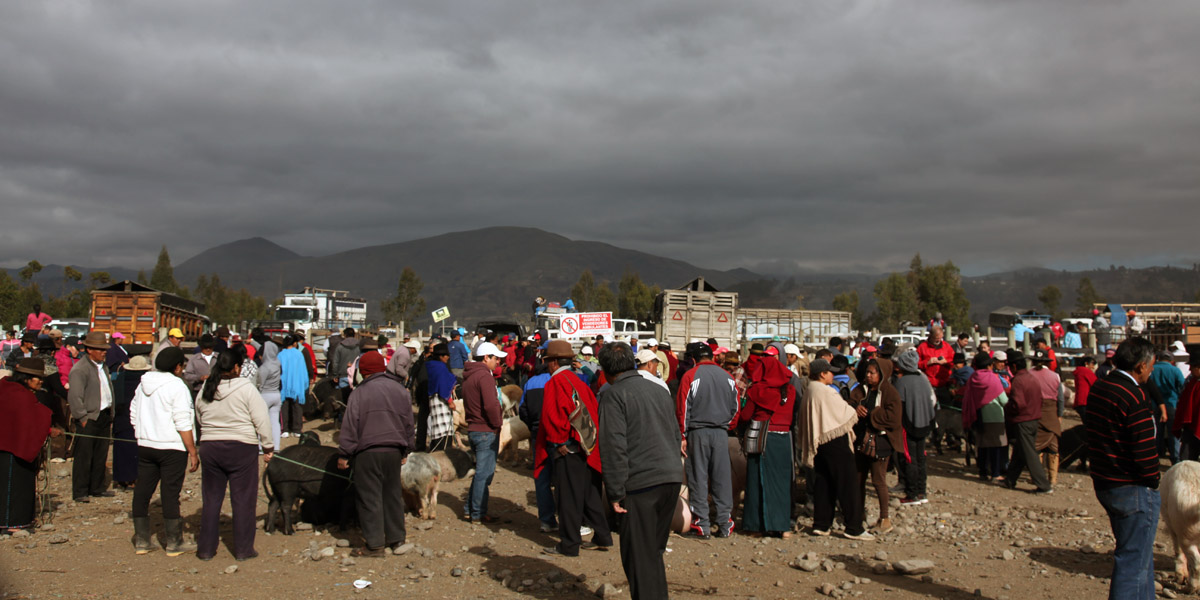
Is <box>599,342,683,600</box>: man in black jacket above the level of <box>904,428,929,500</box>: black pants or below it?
above

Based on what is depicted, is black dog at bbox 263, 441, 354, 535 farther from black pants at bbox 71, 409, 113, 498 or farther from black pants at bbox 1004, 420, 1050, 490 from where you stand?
black pants at bbox 1004, 420, 1050, 490

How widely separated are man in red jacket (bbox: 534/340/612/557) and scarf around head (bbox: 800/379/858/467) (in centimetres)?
210

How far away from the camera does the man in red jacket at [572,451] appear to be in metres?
6.75

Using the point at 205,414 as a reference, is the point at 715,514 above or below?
below

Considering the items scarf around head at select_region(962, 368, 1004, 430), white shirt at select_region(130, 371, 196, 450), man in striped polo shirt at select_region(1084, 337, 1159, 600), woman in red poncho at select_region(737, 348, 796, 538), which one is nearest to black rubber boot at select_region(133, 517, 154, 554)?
white shirt at select_region(130, 371, 196, 450)

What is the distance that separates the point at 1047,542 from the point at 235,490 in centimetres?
757

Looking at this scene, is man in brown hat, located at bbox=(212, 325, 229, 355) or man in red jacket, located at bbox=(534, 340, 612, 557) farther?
man in brown hat, located at bbox=(212, 325, 229, 355)

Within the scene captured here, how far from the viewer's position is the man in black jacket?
15.8ft

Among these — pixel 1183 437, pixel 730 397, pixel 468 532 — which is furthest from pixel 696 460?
pixel 1183 437

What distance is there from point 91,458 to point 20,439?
85.3 inches

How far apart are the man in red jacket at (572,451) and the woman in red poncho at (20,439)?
4729 mm

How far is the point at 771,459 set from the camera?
768 centimetres

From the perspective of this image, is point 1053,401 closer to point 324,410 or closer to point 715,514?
point 715,514

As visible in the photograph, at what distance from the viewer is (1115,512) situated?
195 inches
